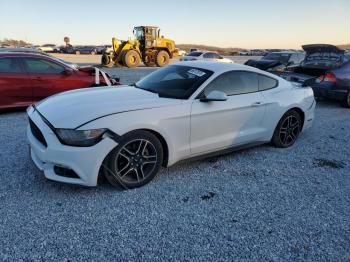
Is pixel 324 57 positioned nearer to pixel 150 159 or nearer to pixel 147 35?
pixel 150 159

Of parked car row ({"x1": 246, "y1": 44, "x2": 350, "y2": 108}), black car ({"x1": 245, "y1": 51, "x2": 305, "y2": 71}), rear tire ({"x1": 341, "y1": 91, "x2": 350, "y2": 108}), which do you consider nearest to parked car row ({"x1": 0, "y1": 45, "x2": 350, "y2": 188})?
parked car row ({"x1": 246, "y1": 44, "x2": 350, "y2": 108})

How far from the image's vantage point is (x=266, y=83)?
4797 mm

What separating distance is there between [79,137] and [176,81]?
1.70 m

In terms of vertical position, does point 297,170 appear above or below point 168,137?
below

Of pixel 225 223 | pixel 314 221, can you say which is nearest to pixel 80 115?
pixel 225 223

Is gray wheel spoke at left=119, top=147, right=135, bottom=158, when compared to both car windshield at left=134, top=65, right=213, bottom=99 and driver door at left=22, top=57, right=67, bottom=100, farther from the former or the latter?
driver door at left=22, top=57, right=67, bottom=100

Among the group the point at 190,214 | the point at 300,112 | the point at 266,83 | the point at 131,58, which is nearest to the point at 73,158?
the point at 190,214

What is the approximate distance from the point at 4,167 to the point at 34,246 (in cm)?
183

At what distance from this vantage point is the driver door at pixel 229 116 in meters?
3.89

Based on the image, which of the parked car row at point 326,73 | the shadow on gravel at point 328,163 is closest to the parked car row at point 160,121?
the shadow on gravel at point 328,163

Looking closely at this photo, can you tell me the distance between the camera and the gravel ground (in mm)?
2602

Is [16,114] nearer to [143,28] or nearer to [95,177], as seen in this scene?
[95,177]

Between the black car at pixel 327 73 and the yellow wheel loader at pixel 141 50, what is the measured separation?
13.3m

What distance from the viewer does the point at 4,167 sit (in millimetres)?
4012
